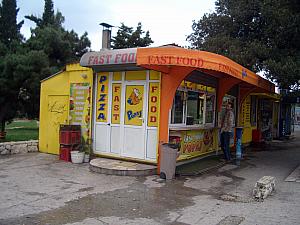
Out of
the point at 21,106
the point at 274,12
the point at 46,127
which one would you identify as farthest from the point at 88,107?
the point at 21,106

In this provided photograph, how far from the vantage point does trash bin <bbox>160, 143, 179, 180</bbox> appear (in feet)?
25.1

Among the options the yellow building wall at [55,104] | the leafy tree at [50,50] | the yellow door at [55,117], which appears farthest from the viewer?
the leafy tree at [50,50]

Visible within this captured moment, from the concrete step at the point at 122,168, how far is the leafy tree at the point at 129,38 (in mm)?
20564

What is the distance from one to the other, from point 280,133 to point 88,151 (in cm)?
1488

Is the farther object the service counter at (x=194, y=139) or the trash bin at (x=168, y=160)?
the service counter at (x=194, y=139)

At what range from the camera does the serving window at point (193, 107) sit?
29.4 ft

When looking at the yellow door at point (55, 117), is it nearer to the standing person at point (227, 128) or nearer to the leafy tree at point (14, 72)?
the standing person at point (227, 128)

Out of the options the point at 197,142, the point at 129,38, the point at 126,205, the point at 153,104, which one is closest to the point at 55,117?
Answer: the point at 153,104

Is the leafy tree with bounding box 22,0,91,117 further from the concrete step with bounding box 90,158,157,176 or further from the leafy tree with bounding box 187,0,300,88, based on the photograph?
the concrete step with bounding box 90,158,157,176

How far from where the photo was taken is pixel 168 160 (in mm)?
7660

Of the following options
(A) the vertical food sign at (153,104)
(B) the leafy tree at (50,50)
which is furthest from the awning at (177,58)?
(B) the leafy tree at (50,50)

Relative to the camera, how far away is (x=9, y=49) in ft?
62.7

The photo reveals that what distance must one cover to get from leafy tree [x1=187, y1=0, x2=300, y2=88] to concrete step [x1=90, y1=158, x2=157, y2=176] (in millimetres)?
4926

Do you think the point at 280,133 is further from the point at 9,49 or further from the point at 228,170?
the point at 9,49
